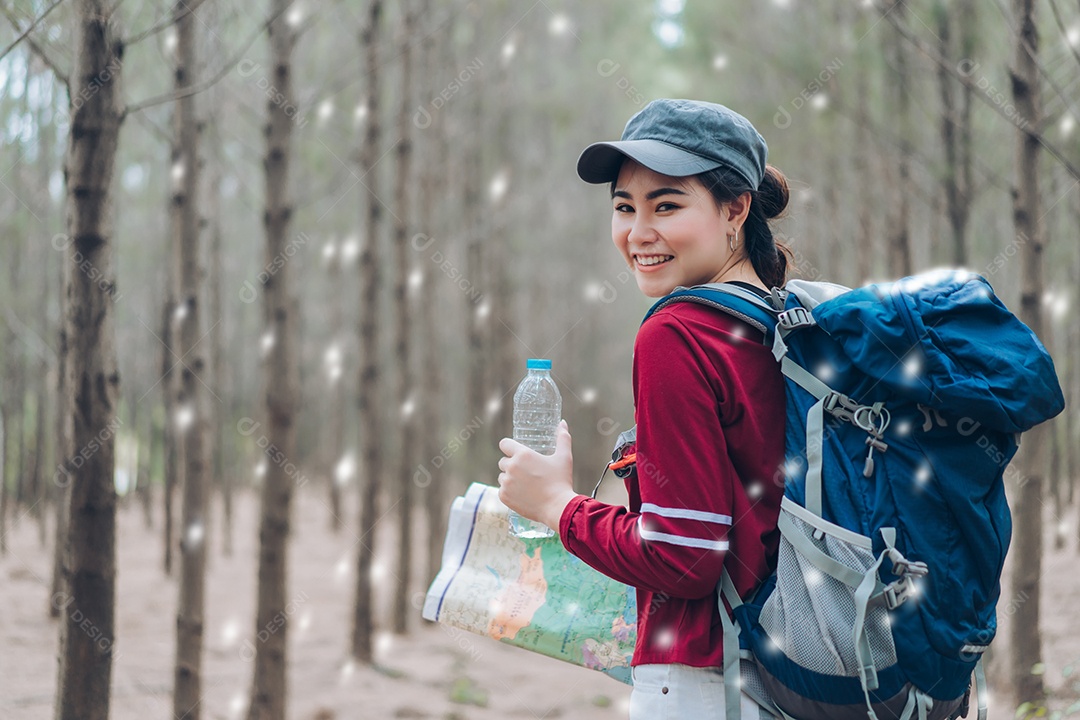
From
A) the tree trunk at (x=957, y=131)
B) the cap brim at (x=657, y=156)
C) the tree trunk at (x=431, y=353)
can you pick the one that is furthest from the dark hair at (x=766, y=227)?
the tree trunk at (x=431, y=353)

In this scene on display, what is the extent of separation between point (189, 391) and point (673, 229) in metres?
4.44

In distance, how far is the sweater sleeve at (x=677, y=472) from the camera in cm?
142

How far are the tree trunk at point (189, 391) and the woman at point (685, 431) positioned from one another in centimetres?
379

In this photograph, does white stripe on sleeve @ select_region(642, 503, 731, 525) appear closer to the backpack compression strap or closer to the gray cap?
the backpack compression strap

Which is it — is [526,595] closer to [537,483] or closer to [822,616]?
[537,483]

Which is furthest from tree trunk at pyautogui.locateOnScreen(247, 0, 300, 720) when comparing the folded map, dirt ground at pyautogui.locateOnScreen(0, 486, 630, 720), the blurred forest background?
the folded map

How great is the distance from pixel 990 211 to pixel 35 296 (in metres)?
12.1

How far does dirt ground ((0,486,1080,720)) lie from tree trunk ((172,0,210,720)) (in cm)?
87

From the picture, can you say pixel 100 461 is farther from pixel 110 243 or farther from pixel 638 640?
pixel 638 640

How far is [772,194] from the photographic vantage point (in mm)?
1826

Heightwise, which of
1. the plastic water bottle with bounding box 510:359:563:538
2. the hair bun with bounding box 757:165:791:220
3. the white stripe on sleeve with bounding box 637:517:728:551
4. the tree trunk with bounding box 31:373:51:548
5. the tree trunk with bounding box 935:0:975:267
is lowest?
the tree trunk with bounding box 31:373:51:548

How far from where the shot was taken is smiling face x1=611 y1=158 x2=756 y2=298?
167 centimetres

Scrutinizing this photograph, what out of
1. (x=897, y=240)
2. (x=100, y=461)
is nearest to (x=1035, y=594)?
(x=897, y=240)

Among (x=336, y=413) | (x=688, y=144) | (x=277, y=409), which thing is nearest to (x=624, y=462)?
(x=688, y=144)
